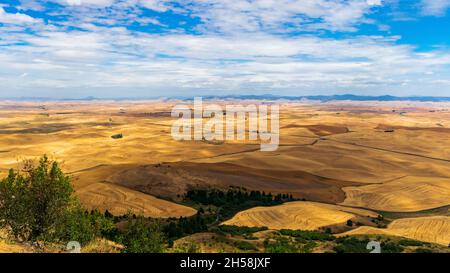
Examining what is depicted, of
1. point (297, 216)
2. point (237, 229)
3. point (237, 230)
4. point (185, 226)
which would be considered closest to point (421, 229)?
point (297, 216)

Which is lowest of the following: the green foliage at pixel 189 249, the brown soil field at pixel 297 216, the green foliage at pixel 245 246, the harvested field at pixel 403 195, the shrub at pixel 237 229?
the harvested field at pixel 403 195

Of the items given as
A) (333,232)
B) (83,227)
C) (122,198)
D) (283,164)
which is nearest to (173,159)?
(283,164)

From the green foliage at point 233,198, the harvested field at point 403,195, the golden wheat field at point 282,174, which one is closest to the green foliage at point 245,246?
the golden wheat field at point 282,174

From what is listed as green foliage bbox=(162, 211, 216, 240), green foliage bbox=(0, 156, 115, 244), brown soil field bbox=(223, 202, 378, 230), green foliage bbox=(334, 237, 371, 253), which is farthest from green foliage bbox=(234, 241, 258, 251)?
green foliage bbox=(0, 156, 115, 244)

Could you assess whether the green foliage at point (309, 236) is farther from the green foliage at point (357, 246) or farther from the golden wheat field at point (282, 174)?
the golden wheat field at point (282, 174)

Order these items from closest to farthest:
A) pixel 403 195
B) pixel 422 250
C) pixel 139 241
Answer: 1. pixel 139 241
2. pixel 422 250
3. pixel 403 195

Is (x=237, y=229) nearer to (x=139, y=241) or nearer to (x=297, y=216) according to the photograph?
(x=297, y=216)

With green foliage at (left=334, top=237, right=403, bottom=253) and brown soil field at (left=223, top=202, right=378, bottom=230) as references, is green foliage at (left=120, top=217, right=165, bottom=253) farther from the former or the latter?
brown soil field at (left=223, top=202, right=378, bottom=230)

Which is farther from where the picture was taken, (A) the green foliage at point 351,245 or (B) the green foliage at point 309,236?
(B) the green foliage at point 309,236

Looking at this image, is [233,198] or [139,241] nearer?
[139,241]

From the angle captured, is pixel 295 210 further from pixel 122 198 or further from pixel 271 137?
pixel 271 137

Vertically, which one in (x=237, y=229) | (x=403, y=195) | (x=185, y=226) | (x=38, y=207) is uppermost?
(x=38, y=207)
